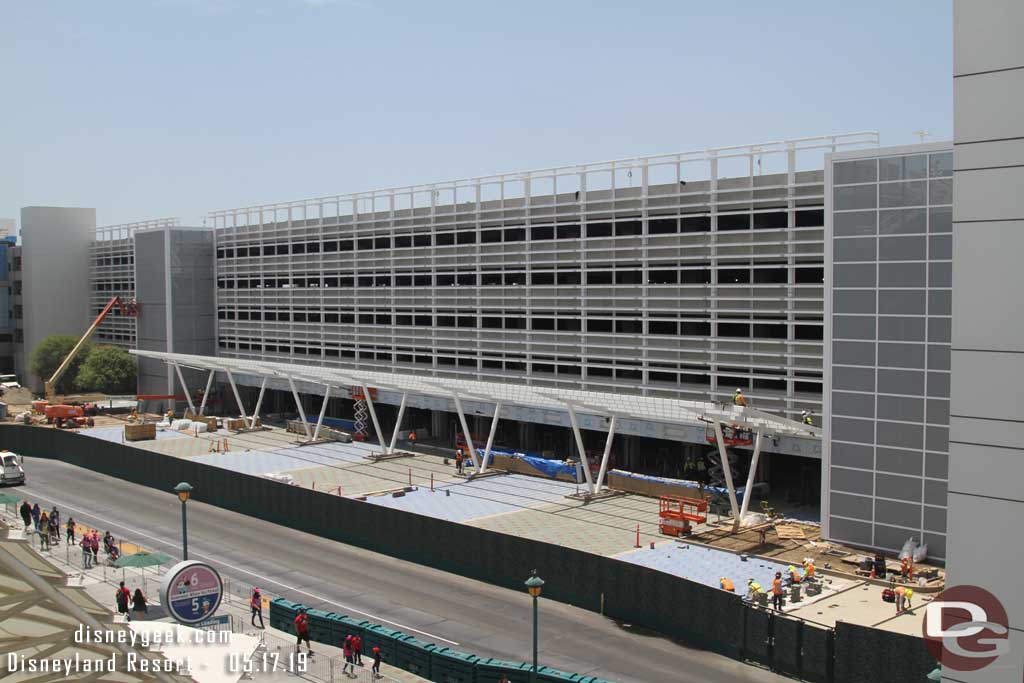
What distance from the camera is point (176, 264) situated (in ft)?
253

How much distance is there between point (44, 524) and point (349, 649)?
811 inches

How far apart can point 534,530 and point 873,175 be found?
17.0 m

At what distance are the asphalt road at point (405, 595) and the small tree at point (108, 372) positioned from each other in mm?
36699

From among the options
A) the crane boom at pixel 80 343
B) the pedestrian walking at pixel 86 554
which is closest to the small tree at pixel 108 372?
the crane boom at pixel 80 343

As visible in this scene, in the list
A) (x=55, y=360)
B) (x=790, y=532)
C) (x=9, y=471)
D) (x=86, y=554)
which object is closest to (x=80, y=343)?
(x=55, y=360)

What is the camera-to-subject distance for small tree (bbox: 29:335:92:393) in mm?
87500

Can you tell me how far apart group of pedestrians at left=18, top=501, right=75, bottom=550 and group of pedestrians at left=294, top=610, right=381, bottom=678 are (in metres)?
15.6

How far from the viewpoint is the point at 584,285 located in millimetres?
48000

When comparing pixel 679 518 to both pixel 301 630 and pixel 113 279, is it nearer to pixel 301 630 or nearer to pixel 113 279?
pixel 301 630

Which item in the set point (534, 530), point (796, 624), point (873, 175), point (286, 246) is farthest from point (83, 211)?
point (796, 624)

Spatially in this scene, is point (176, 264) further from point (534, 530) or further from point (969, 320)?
point (969, 320)

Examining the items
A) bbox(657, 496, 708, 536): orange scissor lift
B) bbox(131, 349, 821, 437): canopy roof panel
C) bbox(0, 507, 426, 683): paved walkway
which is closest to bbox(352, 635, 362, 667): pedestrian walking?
bbox(0, 507, 426, 683): paved walkway

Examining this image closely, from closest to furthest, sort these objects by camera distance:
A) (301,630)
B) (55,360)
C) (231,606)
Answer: (301,630), (231,606), (55,360)

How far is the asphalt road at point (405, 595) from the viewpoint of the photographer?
25.1m
